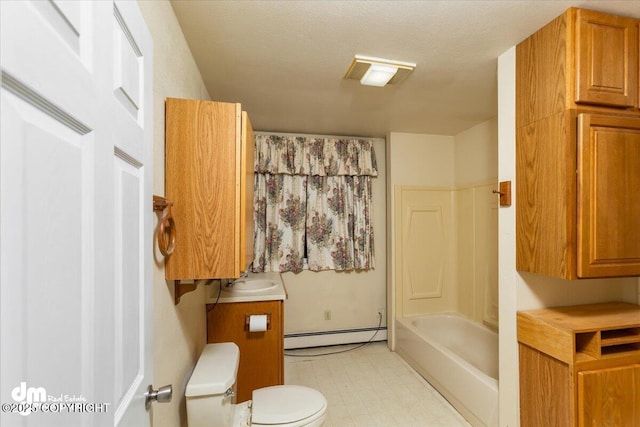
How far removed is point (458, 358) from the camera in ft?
7.66

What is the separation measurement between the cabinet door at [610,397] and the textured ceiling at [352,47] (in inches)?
67.9

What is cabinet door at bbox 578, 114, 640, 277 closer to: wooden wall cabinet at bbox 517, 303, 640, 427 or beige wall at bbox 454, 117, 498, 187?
wooden wall cabinet at bbox 517, 303, 640, 427

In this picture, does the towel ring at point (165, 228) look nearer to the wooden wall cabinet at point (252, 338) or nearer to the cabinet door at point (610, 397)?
the wooden wall cabinet at point (252, 338)

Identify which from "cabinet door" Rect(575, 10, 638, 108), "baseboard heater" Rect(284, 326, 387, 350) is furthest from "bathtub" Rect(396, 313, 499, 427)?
"cabinet door" Rect(575, 10, 638, 108)

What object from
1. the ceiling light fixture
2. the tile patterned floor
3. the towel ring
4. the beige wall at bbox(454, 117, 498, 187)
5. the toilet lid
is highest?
the ceiling light fixture

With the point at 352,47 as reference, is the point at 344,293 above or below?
below

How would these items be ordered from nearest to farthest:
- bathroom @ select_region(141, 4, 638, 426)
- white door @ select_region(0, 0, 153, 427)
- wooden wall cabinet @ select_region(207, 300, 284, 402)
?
white door @ select_region(0, 0, 153, 427)
bathroom @ select_region(141, 4, 638, 426)
wooden wall cabinet @ select_region(207, 300, 284, 402)

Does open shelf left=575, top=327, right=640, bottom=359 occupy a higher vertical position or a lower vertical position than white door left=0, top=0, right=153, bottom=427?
lower

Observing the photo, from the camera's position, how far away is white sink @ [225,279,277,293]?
2.40m

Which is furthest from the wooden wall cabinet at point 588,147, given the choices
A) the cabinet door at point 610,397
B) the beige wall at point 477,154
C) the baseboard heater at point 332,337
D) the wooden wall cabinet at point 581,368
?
the baseboard heater at point 332,337

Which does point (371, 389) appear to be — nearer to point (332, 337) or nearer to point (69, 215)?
point (332, 337)

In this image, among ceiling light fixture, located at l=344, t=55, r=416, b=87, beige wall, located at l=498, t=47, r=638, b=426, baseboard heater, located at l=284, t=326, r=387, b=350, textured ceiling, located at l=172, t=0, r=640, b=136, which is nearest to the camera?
textured ceiling, located at l=172, t=0, r=640, b=136

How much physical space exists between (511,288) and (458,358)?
96 centimetres

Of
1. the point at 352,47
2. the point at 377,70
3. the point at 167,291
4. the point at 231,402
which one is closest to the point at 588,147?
the point at 377,70
